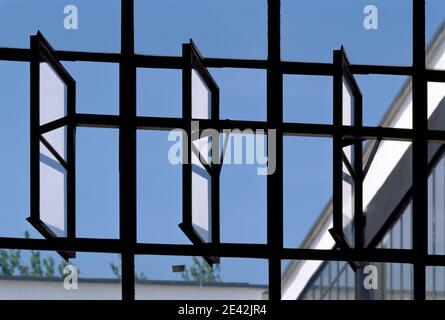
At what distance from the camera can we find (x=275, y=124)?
11211 mm

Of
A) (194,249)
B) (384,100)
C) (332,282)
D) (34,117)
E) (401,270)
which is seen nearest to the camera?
(34,117)

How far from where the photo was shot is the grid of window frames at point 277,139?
11008mm

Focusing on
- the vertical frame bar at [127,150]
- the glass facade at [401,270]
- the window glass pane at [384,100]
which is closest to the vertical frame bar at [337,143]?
the window glass pane at [384,100]

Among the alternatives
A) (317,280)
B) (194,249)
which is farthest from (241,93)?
(317,280)

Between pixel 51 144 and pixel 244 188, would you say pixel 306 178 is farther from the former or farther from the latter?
pixel 51 144

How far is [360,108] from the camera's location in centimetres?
1138

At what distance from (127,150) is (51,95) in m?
0.66

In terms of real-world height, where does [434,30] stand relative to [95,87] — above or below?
above

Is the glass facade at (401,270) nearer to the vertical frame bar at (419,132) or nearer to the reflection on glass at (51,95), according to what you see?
the vertical frame bar at (419,132)

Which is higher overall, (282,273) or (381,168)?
(381,168)

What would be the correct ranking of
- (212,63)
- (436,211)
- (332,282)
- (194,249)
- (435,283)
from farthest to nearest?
(332,282)
(436,211)
(435,283)
(212,63)
(194,249)

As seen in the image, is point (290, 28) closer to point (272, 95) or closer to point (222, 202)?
point (272, 95)

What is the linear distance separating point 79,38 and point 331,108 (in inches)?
73.8
